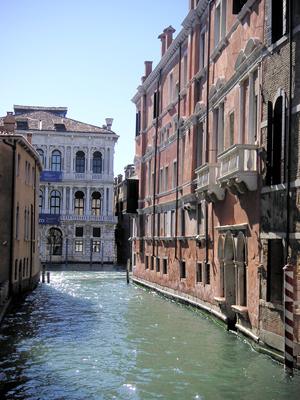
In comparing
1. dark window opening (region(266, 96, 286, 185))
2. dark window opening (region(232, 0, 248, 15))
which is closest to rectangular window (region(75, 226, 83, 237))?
dark window opening (region(232, 0, 248, 15))

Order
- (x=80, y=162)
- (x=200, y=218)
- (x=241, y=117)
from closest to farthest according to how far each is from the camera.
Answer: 1. (x=241, y=117)
2. (x=200, y=218)
3. (x=80, y=162)

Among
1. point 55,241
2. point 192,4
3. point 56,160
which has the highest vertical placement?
point 192,4

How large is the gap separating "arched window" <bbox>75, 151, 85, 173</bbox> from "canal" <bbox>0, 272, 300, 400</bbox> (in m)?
33.4

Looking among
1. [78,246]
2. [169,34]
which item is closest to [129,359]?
[169,34]

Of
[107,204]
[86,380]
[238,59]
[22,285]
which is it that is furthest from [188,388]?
[107,204]

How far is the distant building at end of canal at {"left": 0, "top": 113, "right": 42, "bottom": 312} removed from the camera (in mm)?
20109

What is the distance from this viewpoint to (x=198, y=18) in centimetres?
1961

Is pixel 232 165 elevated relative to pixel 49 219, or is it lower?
elevated

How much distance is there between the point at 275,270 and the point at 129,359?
3.13m

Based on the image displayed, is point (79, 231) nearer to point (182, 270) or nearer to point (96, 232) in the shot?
point (96, 232)

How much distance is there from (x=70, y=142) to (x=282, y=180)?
4115 cm

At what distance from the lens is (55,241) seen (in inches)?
2014

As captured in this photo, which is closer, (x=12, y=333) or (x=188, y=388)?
(x=188, y=388)

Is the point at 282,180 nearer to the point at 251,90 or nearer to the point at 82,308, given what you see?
the point at 251,90
